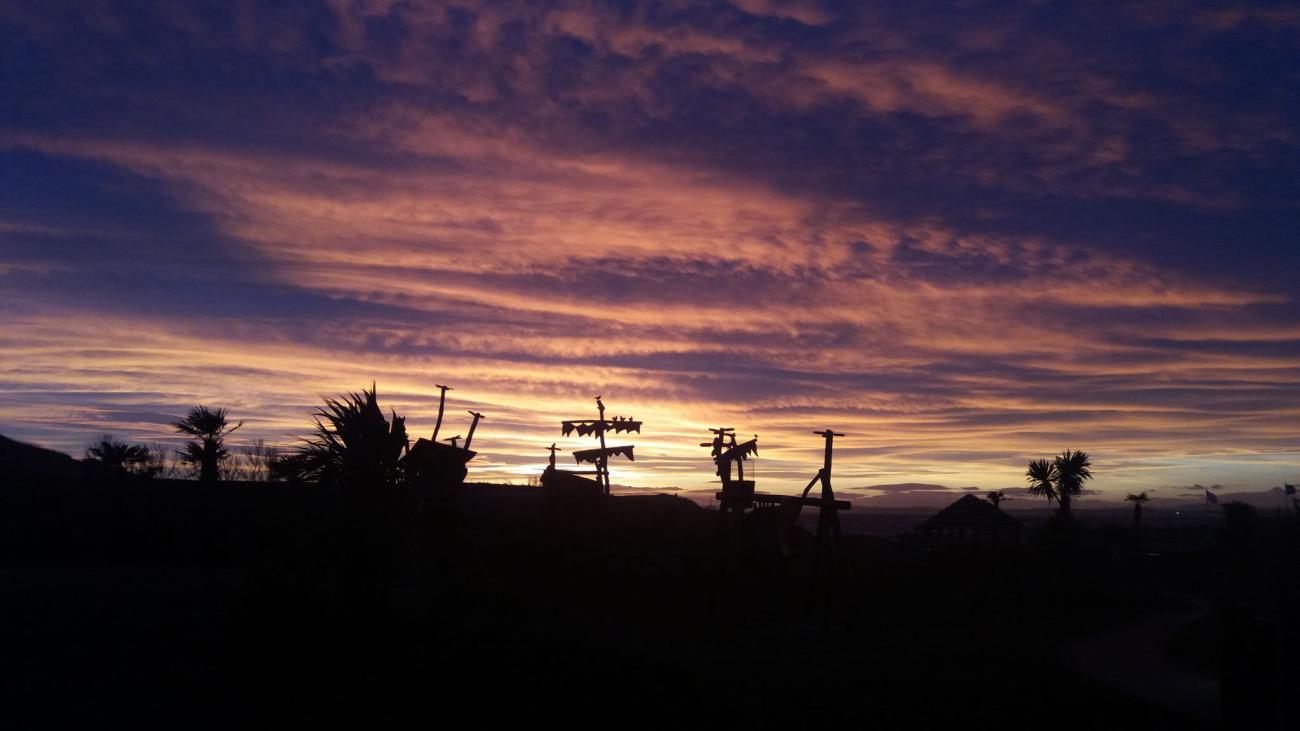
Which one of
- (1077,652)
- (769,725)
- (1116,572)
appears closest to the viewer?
(769,725)

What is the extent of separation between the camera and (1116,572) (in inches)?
1537

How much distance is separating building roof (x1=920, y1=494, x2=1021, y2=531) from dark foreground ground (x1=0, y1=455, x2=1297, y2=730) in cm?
1122

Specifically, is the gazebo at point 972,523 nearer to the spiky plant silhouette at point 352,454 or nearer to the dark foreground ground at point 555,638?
the dark foreground ground at point 555,638

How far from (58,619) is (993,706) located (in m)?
13.0

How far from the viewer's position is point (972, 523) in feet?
122

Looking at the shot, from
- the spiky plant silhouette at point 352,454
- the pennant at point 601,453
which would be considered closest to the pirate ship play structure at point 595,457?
the pennant at point 601,453

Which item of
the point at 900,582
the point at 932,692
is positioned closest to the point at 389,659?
the point at 932,692

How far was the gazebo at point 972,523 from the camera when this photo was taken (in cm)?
3650

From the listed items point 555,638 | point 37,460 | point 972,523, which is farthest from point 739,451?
point 37,460

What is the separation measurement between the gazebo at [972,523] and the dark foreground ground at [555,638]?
36.7 ft

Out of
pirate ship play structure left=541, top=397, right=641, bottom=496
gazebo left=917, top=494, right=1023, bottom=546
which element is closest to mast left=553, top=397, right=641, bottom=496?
pirate ship play structure left=541, top=397, right=641, bottom=496

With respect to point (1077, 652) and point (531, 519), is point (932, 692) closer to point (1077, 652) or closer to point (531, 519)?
point (1077, 652)

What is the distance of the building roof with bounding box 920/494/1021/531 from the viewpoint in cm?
3650

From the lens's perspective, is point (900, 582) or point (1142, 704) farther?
point (900, 582)
